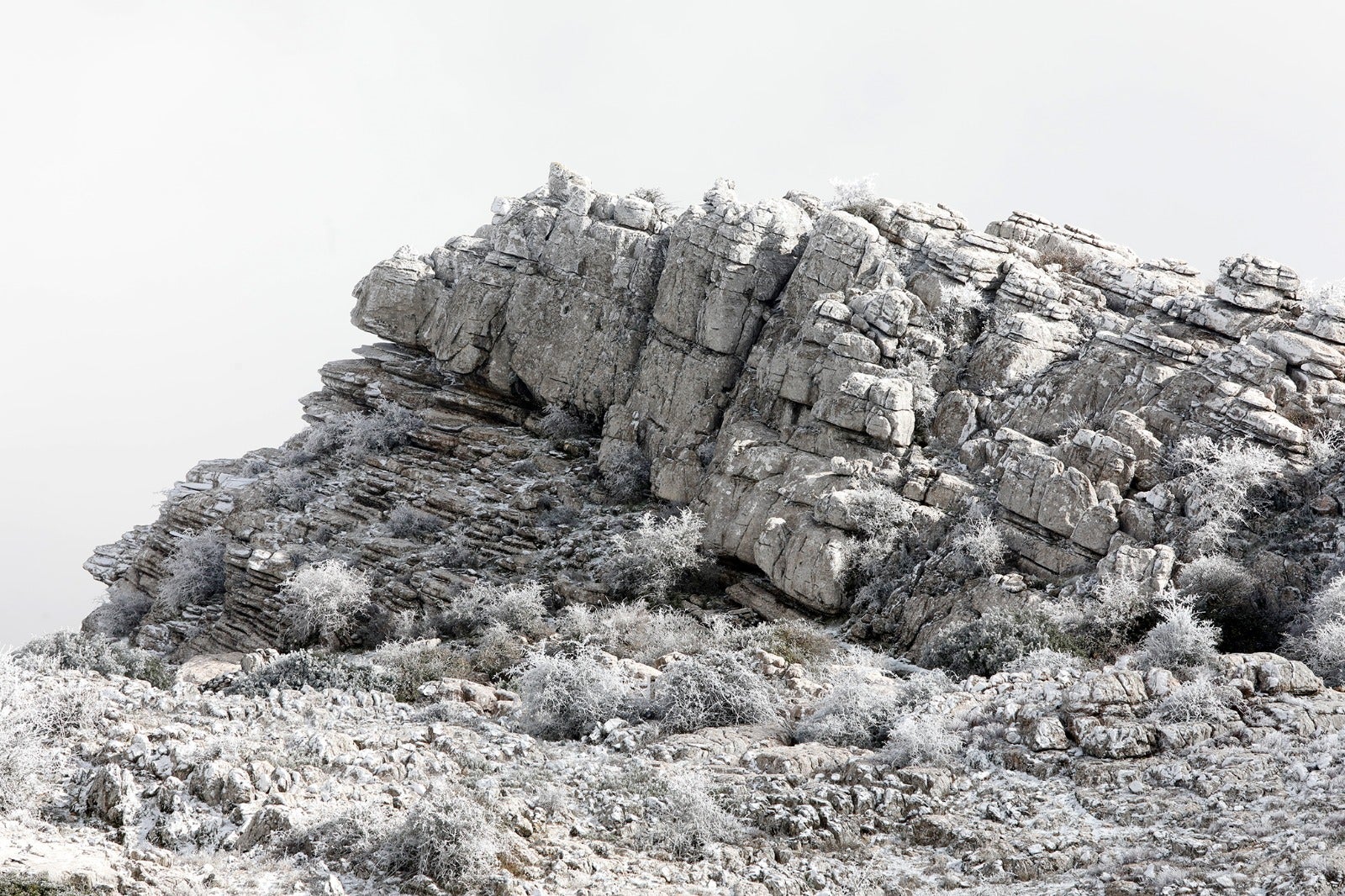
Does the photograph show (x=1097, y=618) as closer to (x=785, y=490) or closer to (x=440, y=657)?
(x=785, y=490)

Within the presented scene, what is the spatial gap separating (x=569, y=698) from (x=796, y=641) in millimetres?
6627

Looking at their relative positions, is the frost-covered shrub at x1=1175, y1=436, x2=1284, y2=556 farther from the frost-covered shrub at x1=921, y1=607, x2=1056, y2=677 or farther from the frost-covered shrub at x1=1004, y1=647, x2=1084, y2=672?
the frost-covered shrub at x1=1004, y1=647, x2=1084, y2=672

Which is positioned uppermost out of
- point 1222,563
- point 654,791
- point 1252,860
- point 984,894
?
point 1222,563

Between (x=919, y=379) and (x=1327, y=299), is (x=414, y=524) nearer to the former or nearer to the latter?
(x=919, y=379)

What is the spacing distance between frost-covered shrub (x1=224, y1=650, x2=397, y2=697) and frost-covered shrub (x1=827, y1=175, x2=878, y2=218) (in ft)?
68.8

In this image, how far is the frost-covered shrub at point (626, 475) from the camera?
2998 centimetres

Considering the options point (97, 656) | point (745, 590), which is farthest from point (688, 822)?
point (97, 656)

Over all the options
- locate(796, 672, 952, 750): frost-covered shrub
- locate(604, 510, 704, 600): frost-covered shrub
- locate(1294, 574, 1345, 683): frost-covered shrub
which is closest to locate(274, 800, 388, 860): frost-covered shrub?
Result: locate(796, 672, 952, 750): frost-covered shrub

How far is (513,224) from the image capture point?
116ft

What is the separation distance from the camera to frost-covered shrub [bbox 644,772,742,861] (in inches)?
467

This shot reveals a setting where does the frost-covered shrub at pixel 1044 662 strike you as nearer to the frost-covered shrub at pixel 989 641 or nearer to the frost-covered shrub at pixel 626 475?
the frost-covered shrub at pixel 989 641

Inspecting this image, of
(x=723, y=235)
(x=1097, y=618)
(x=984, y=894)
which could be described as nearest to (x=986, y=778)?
(x=984, y=894)

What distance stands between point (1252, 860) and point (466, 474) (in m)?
25.2

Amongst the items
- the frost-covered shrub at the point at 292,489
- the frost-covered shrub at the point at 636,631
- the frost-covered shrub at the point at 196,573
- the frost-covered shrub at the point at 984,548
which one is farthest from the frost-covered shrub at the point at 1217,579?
the frost-covered shrub at the point at 196,573
